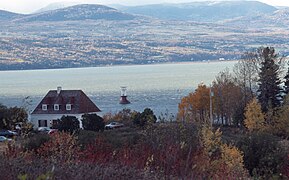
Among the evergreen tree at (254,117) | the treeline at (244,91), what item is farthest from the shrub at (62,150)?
the treeline at (244,91)

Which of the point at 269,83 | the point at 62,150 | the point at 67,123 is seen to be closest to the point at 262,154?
the point at 62,150

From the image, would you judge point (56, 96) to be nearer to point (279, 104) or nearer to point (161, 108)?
point (279, 104)

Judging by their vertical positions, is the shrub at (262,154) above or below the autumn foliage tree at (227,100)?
above

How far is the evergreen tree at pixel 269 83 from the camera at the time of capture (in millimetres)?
44875

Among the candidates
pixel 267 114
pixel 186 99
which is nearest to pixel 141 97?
pixel 186 99

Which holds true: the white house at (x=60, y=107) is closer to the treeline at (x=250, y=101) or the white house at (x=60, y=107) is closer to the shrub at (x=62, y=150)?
the treeline at (x=250, y=101)

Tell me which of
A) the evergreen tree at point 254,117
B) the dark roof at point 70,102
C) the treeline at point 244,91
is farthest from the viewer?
the dark roof at point 70,102

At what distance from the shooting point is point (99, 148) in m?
13.5

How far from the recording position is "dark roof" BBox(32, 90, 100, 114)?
49.3 metres

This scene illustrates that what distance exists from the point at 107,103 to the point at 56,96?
40.0 meters

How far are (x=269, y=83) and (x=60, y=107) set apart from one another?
53.7 ft

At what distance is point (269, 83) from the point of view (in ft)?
147

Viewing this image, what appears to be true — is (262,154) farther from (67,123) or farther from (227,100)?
(227,100)

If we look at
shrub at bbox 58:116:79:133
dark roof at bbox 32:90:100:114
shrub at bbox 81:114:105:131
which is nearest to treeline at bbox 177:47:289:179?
shrub at bbox 81:114:105:131
